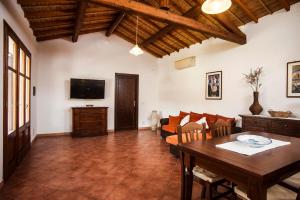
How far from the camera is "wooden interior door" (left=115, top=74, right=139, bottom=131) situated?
266 inches

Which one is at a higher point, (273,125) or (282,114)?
(282,114)

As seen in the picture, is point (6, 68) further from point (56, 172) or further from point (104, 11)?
point (104, 11)

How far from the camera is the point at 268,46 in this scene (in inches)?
147

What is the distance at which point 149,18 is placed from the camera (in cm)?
315

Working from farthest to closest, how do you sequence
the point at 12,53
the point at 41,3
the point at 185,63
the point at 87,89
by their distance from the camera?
the point at 87,89
the point at 185,63
the point at 41,3
the point at 12,53

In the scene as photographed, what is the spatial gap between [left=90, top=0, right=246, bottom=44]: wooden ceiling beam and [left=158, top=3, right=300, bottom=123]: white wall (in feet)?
1.40

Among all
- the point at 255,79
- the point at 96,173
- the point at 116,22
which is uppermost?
the point at 116,22

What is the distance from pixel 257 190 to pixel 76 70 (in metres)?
5.98

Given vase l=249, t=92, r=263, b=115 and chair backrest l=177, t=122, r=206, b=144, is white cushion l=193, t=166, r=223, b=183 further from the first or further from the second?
vase l=249, t=92, r=263, b=115

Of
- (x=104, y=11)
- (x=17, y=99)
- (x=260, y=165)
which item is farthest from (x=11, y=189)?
(x=104, y=11)

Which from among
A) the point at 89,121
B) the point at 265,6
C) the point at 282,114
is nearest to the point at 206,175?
the point at 282,114

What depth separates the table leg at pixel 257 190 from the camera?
47.0 inches

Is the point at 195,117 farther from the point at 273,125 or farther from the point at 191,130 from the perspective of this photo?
the point at 191,130

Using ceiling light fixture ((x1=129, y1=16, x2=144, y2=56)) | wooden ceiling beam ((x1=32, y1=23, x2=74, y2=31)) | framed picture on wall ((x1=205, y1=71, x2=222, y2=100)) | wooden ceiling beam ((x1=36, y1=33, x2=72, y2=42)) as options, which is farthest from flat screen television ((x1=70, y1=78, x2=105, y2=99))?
framed picture on wall ((x1=205, y1=71, x2=222, y2=100))
